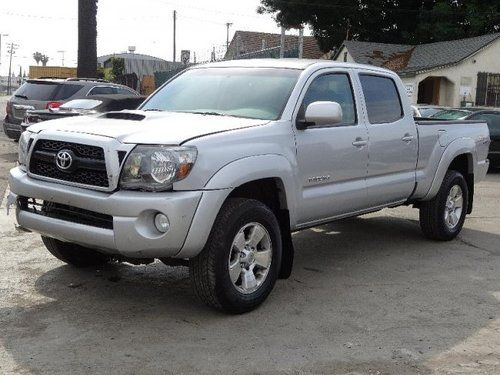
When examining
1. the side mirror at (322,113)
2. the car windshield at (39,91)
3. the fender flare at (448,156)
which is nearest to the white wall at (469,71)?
the car windshield at (39,91)

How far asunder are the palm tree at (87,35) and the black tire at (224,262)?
46.9 feet

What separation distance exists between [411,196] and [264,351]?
10.7ft

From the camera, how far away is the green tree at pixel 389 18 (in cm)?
3519

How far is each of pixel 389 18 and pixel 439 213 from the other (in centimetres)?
3371

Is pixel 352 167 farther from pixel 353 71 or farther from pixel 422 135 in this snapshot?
pixel 422 135

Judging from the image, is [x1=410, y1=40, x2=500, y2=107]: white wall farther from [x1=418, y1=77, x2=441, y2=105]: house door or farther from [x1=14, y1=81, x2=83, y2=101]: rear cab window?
[x1=14, y1=81, x2=83, y2=101]: rear cab window

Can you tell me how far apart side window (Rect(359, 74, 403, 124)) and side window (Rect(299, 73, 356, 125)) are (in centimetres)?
25

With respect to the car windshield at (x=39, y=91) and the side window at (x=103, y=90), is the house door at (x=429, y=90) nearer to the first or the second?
the side window at (x=103, y=90)

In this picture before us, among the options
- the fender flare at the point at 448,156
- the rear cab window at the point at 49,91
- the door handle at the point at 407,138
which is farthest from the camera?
the rear cab window at the point at 49,91

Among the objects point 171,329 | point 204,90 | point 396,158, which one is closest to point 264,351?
point 171,329

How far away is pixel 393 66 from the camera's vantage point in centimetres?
3259

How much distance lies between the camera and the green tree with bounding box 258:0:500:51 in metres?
35.2

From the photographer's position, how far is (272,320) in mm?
4664

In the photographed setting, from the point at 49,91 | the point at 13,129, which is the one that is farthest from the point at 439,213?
the point at 13,129
